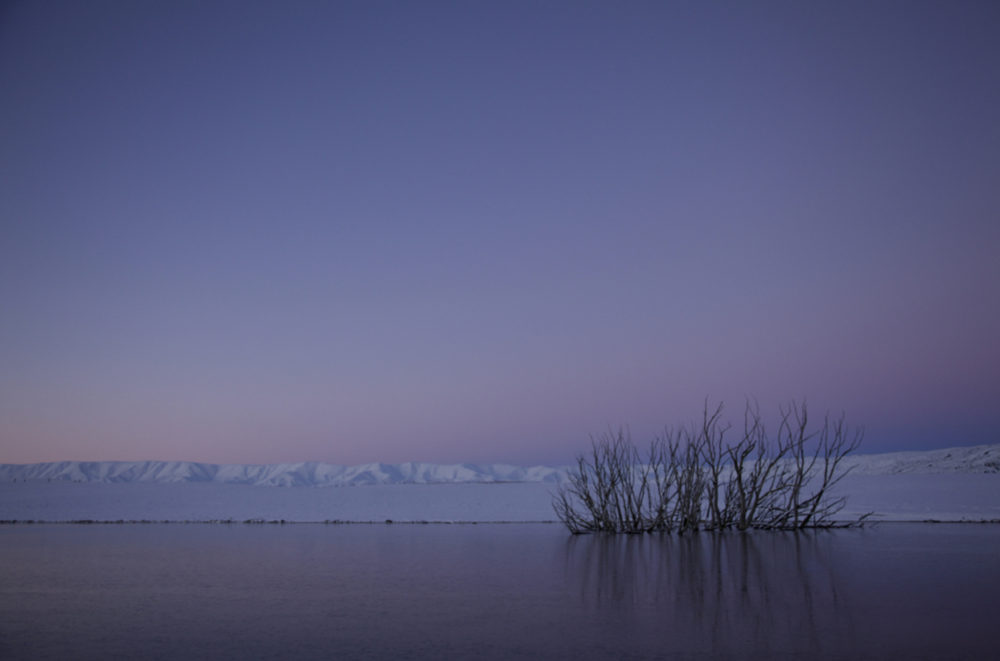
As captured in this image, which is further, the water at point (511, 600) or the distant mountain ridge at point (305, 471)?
the distant mountain ridge at point (305, 471)

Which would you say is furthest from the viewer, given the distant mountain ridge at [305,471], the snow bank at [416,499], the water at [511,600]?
the distant mountain ridge at [305,471]

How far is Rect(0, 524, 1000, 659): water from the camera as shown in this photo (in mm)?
3748

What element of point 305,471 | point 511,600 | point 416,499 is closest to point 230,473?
point 305,471

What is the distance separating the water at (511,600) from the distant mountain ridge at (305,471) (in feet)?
60.5

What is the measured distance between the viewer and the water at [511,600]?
375cm

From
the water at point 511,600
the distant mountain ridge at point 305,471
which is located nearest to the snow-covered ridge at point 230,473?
the distant mountain ridge at point 305,471

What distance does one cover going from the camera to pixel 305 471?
2997cm

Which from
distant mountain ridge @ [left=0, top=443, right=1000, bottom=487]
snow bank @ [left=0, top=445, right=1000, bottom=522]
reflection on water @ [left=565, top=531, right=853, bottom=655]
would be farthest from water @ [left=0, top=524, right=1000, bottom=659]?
distant mountain ridge @ [left=0, top=443, right=1000, bottom=487]

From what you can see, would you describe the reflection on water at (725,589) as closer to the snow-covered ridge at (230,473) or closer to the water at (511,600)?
the water at (511,600)

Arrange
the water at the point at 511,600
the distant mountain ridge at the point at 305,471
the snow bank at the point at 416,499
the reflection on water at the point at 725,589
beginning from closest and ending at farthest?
the water at the point at 511,600
the reflection on water at the point at 725,589
the snow bank at the point at 416,499
the distant mountain ridge at the point at 305,471

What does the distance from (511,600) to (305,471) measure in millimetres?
26505

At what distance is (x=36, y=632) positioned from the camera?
4250 millimetres

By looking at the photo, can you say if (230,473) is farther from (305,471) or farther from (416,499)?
(416,499)

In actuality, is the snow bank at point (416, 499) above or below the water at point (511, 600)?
above
